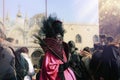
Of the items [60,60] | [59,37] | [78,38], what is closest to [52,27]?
[59,37]

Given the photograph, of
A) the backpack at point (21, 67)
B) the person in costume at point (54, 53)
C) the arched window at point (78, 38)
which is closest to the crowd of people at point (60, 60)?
the person in costume at point (54, 53)

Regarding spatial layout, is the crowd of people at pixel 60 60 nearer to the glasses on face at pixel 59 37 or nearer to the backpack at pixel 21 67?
the glasses on face at pixel 59 37

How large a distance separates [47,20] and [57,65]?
814 millimetres

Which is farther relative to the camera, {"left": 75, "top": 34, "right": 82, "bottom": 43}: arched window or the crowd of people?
{"left": 75, "top": 34, "right": 82, "bottom": 43}: arched window

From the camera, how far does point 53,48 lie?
7219 mm

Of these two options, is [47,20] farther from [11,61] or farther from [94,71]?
[94,71]

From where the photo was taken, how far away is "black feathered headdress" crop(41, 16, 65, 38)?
24.1 ft

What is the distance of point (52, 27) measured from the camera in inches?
291

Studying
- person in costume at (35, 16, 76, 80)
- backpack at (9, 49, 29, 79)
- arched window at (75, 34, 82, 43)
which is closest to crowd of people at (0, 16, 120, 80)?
person in costume at (35, 16, 76, 80)

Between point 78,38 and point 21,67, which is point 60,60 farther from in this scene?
point 78,38

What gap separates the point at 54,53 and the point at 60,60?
144 mm

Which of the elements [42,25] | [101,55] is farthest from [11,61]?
[101,55]

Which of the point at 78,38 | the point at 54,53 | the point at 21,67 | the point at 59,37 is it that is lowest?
the point at 78,38

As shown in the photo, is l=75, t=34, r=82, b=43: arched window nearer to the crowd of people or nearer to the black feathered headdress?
the crowd of people
